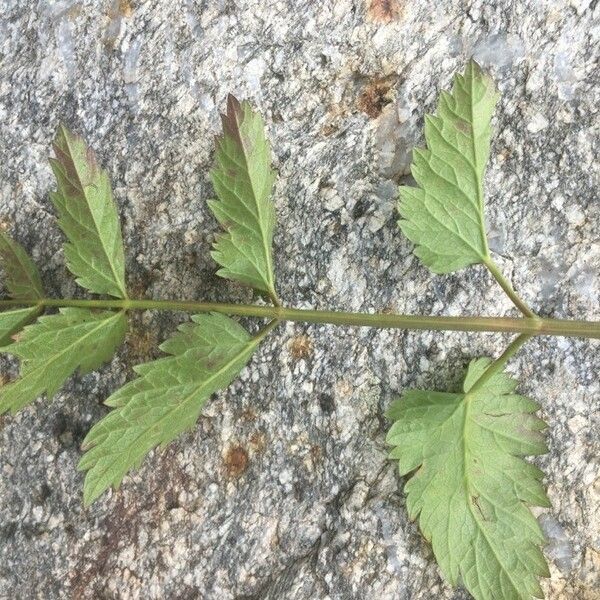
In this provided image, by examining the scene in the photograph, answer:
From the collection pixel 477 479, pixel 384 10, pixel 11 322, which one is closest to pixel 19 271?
pixel 11 322

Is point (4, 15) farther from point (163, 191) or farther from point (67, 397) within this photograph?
point (67, 397)

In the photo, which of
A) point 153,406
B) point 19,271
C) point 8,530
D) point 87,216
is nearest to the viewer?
point 153,406

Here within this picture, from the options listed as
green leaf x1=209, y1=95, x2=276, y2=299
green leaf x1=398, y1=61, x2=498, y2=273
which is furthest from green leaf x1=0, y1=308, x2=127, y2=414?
green leaf x1=398, y1=61, x2=498, y2=273

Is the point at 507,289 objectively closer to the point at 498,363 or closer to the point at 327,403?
the point at 498,363

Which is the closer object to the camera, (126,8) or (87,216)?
(87,216)

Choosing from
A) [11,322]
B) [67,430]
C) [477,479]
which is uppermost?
[11,322]

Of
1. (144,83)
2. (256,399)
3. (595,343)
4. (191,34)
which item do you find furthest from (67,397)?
(595,343)

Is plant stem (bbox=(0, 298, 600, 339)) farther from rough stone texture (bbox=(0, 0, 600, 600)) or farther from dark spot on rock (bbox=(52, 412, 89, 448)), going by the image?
dark spot on rock (bbox=(52, 412, 89, 448))
